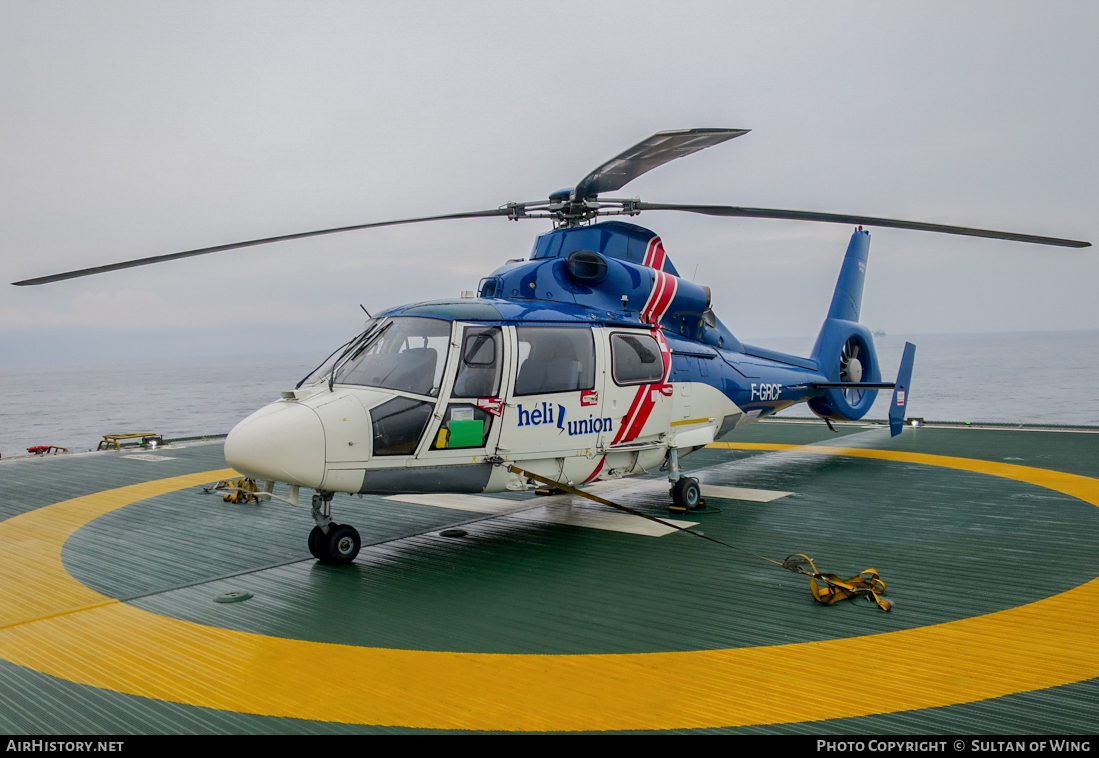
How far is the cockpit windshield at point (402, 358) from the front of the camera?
5.92m

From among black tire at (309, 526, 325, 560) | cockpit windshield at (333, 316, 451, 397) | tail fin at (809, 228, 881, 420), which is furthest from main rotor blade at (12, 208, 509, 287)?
tail fin at (809, 228, 881, 420)

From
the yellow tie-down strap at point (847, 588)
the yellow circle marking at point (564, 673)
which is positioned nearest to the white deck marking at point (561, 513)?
the yellow tie-down strap at point (847, 588)

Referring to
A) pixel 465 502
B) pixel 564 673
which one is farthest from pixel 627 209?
pixel 564 673

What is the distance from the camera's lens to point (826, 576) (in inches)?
203

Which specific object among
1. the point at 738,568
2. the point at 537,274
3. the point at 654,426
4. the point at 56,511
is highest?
the point at 537,274

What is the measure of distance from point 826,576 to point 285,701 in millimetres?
3779

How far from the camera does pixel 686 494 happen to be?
8094 mm

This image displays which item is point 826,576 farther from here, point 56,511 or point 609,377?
point 56,511

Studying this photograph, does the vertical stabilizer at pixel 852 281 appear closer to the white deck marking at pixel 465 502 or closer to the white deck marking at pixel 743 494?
the white deck marking at pixel 743 494

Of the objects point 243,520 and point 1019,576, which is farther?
point 243,520

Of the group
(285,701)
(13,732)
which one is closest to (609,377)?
(285,701)

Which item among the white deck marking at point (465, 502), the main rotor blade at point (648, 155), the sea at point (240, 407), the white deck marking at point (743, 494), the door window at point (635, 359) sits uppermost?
the main rotor blade at point (648, 155)

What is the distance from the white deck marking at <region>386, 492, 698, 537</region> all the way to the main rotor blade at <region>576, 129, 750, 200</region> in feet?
11.8

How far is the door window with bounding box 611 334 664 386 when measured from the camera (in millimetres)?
7430
